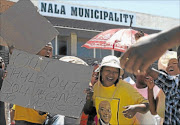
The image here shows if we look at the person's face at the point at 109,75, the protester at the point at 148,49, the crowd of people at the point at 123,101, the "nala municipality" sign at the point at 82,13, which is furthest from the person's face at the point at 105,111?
the "nala municipality" sign at the point at 82,13

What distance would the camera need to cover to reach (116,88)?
3.73 m

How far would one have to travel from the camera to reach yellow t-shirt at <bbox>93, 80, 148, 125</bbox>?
11.8 ft

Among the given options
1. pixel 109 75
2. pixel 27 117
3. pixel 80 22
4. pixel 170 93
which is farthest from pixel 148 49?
pixel 80 22

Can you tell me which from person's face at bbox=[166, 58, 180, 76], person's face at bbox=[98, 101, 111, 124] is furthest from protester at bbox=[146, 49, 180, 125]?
person's face at bbox=[166, 58, 180, 76]

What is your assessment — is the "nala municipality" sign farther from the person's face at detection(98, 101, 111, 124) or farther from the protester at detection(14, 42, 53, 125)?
the person's face at detection(98, 101, 111, 124)

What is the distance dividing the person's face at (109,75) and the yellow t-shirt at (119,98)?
0.05 metres

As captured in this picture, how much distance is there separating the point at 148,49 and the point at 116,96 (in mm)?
2361

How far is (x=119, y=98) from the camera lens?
3.66m

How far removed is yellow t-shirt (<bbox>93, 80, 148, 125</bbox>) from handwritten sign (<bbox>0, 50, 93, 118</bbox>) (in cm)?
25

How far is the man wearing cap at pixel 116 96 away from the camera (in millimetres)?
3469

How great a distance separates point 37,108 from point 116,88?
2.71 feet

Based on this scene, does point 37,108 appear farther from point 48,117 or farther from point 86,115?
point 86,115

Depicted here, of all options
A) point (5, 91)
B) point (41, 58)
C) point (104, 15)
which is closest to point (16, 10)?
point (41, 58)

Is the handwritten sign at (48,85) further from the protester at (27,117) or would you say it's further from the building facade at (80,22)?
the building facade at (80,22)
